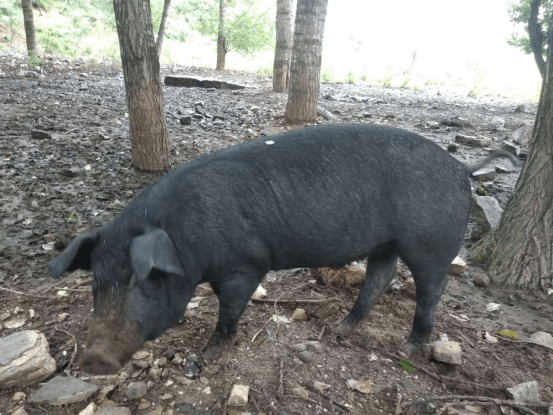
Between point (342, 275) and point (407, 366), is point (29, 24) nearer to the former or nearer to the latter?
point (342, 275)

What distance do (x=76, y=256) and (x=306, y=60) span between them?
591cm

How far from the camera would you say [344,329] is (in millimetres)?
2799

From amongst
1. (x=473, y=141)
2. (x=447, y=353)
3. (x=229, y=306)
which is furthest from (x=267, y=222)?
(x=473, y=141)

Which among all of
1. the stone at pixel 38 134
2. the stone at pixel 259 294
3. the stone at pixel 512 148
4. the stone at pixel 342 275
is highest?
the stone at pixel 512 148

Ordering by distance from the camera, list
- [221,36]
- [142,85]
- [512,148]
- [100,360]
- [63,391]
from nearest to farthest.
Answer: [100,360] < [63,391] < [142,85] < [512,148] < [221,36]

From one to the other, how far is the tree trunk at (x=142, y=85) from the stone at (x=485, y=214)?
336 centimetres

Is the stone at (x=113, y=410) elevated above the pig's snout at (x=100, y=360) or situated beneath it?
situated beneath

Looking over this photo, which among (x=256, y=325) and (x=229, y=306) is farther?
(x=256, y=325)

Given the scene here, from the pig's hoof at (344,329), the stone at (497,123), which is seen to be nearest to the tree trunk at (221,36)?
the stone at (497,123)

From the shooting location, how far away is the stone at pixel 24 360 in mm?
2148

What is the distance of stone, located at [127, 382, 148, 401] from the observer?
218cm

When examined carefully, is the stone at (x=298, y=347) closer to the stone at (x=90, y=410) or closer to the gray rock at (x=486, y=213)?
the stone at (x=90, y=410)

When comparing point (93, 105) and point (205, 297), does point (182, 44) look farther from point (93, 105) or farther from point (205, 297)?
point (205, 297)

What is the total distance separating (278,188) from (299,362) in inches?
40.4
